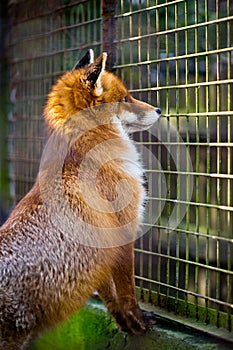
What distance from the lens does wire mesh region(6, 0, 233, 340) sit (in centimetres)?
378

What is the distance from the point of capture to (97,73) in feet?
12.8

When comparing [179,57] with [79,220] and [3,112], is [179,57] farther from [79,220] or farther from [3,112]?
[3,112]

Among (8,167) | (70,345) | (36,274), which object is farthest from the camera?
(8,167)

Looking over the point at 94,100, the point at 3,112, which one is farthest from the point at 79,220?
Result: the point at 3,112

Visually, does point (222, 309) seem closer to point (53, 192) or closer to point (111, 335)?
point (111, 335)

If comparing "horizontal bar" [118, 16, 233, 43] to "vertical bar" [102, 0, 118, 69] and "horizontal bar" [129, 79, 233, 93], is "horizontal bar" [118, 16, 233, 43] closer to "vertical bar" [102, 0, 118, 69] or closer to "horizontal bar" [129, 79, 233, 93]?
"vertical bar" [102, 0, 118, 69]

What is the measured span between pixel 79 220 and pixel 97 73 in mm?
889

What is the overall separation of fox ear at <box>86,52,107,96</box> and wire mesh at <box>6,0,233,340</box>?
0.39 metres

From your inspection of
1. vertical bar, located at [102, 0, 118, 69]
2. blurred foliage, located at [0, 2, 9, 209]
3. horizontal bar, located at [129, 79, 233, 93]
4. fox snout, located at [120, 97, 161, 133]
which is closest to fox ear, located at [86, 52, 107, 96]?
fox snout, located at [120, 97, 161, 133]

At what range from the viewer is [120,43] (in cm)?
455

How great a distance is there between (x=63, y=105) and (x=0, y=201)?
2532mm

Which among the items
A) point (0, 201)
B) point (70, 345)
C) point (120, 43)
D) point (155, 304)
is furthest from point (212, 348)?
point (0, 201)


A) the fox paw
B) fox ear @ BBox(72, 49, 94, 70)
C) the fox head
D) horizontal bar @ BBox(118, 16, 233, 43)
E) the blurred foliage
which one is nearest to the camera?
horizontal bar @ BBox(118, 16, 233, 43)

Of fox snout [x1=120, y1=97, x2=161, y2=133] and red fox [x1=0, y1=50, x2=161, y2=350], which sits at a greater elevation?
fox snout [x1=120, y1=97, x2=161, y2=133]
